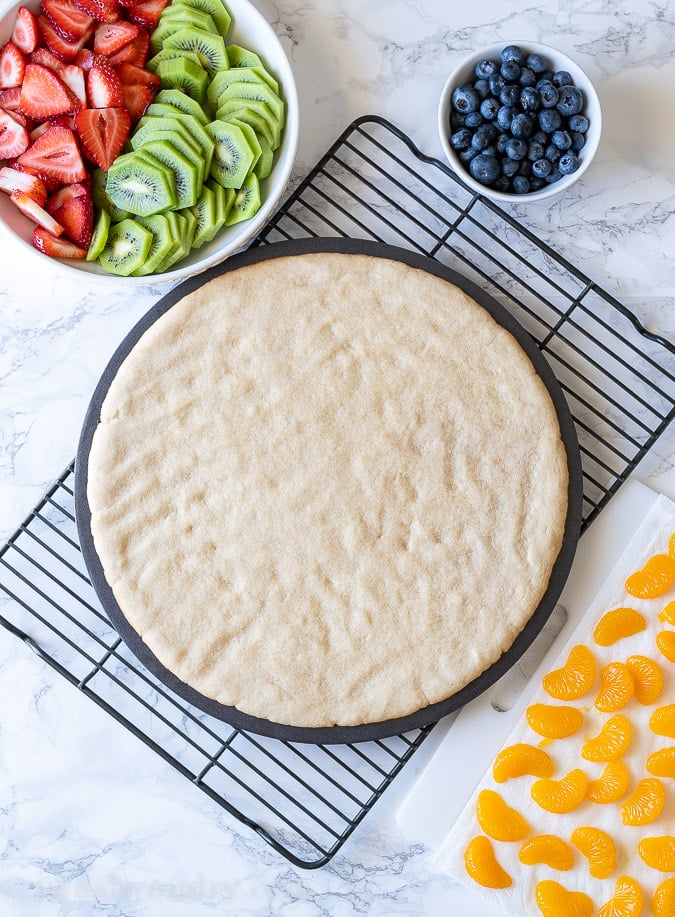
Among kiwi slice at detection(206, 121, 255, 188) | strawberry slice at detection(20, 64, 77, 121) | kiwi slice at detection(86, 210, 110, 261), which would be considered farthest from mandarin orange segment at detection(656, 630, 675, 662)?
strawberry slice at detection(20, 64, 77, 121)

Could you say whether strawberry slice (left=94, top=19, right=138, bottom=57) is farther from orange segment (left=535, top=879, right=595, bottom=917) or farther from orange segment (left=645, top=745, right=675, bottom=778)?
orange segment (left=535, top=879, right=595, bottom=917)

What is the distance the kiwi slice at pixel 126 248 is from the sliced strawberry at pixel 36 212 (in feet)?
0.42

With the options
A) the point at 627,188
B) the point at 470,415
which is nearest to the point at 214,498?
the point at 470,415

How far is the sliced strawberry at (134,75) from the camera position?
224cm

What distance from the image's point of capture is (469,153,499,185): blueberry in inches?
89.3

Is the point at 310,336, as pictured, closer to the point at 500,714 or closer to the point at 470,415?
the point at 470,415

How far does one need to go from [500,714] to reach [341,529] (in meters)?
0.69

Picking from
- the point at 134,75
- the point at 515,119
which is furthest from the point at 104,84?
the point at 515,119

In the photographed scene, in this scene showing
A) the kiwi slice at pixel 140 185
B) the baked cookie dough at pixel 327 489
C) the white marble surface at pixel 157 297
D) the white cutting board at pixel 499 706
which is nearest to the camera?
the kiwi slice at pixel 140 185

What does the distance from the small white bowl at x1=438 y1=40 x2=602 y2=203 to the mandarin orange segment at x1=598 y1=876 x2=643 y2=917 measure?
1850mm

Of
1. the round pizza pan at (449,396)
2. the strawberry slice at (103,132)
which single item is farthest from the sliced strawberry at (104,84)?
the round pizza pan at (449,396)

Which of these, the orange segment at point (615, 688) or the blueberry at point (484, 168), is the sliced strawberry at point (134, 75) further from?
the orange segment at point (615, 688)

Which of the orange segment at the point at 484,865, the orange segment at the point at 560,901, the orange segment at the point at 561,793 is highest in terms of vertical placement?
the orange segment at the point at 561,793

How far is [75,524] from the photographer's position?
96.2 inches
